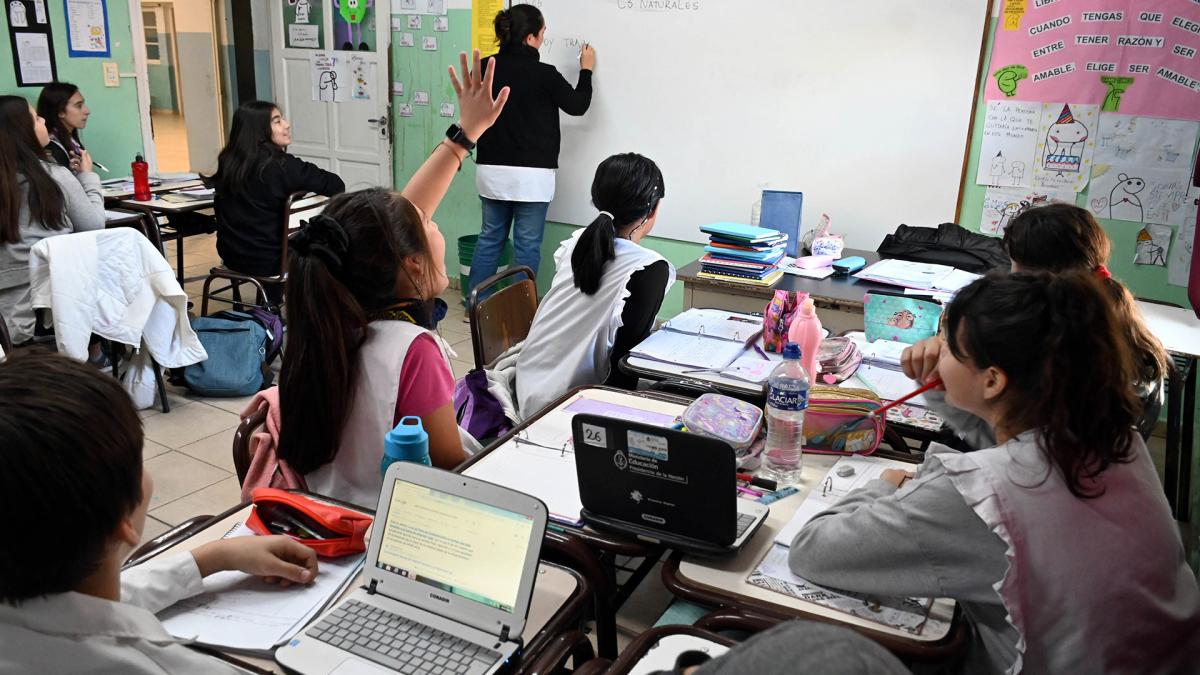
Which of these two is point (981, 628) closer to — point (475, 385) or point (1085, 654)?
point (1085, 654)

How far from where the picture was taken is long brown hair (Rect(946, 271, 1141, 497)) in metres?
1.27

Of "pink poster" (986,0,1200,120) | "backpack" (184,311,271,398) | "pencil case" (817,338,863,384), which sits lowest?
"backpack" (184,311,271,398)

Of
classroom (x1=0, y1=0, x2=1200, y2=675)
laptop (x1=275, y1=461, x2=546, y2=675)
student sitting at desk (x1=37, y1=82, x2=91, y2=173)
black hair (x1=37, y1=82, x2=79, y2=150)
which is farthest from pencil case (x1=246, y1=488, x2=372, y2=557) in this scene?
black hair (x1=37, y1=82, x2=79, y2=150)

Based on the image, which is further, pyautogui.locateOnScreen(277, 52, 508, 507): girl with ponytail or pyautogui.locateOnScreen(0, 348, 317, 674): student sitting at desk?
pyautogui.locateOnScreen(277, 52, 508, 507): girl with ponytail

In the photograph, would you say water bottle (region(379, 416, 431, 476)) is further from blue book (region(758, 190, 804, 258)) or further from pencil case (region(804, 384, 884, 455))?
blue book (region(758, 190, 804, 258))

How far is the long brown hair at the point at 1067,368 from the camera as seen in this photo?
1271 millimetres

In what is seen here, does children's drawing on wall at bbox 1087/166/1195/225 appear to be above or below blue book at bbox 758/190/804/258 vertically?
above

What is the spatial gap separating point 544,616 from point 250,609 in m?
0.44

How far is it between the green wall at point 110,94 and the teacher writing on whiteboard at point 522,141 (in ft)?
8.07

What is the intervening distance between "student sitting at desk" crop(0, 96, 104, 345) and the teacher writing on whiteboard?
6.10 feet

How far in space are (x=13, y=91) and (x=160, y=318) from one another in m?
2.45

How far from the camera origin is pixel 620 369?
96.8 inches

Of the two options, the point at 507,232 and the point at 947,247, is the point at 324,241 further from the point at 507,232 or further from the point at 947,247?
the point at 507,232

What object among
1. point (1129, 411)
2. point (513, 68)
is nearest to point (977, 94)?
point (513, 68)
